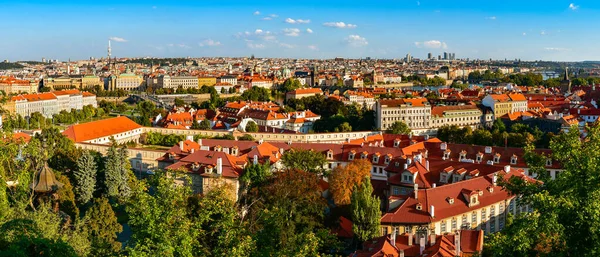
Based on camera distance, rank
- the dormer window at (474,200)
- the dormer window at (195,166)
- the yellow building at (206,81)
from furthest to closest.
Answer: the yellow building at (206,81) → the dormer window at (195,166) → the dormer window at (474,200)

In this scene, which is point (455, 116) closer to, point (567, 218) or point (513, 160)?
point (513, 160)

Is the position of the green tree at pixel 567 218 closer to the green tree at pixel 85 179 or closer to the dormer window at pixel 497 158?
the dormer window at pixel 497 158

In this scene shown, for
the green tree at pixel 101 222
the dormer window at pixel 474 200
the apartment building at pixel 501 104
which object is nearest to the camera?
the green tree at pixel 101 222

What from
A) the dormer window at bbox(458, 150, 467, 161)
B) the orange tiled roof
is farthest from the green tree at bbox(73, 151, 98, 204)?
the dormer window at bbox(458, 150, 467, 161)

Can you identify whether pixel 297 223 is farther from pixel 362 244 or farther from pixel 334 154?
pixel 334 154

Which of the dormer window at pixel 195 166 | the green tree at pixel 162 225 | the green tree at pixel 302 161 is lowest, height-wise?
the dormer window at pixel 195 166

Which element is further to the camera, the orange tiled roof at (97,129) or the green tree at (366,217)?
the orange tiled roof at (97,129)

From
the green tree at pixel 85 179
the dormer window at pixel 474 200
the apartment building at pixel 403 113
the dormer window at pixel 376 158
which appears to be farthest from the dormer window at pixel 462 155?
the apartment building at pixel 403 113

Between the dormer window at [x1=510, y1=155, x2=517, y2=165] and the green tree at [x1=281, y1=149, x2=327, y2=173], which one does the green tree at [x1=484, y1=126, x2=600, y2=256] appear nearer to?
the green tree at [x1=281, y1=149, x2=327, y2=173]
